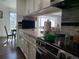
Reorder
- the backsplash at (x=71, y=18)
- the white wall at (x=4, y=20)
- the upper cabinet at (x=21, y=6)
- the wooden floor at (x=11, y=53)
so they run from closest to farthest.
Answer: the backsplash at (x=71, y=18), the wooden floor at (x=11, y=53), the upper cabinet at (x=21, y=6), the white wall at (x=4, y=20)

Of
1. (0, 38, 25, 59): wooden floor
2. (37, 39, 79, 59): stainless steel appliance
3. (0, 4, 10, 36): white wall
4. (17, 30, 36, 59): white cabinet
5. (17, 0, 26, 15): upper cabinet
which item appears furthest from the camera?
(0, 4, 10, 36): white wall

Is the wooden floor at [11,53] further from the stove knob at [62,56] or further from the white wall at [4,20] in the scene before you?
the white wall at [4,20]

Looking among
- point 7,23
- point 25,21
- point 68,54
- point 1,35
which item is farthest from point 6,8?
point 68,54

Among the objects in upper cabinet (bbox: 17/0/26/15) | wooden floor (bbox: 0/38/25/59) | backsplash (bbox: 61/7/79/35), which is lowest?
wooden floor (bbox: 0/38/25/59)

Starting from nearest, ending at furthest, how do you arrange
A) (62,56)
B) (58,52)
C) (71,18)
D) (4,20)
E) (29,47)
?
(62,56) < (58,52) < (71,18) < (29,47) < (4,20)

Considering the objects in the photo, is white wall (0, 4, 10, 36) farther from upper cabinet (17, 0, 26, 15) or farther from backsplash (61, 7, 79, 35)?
backsplash (61, 7, 79, 35)

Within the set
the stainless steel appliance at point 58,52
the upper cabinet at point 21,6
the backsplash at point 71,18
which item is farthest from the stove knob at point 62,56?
the upper cabinet at point 21,6

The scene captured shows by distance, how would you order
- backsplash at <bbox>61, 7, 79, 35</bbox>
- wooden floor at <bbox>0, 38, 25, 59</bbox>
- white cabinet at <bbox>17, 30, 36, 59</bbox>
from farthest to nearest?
wooden floor at <bbox>0, 38, 25, 59</bbox> → white cabinet at <bbox>17, 30, 36, 59</bbox> → backsplash at <bbox>61, 7, 79, 35</bbox>

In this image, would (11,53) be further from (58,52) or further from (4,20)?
(4,20)

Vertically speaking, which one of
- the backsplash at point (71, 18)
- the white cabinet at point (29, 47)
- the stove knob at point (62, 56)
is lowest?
the white cabinet at point (29, 47)

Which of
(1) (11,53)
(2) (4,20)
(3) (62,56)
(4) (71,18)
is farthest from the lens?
(2) (4,20)

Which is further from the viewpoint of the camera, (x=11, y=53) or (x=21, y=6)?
(x=21, y=6)

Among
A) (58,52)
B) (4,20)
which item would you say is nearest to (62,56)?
(58,52)

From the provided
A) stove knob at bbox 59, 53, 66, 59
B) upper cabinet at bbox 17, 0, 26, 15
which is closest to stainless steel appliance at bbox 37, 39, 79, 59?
stove knob at bbox 59, 53, 66, 59
